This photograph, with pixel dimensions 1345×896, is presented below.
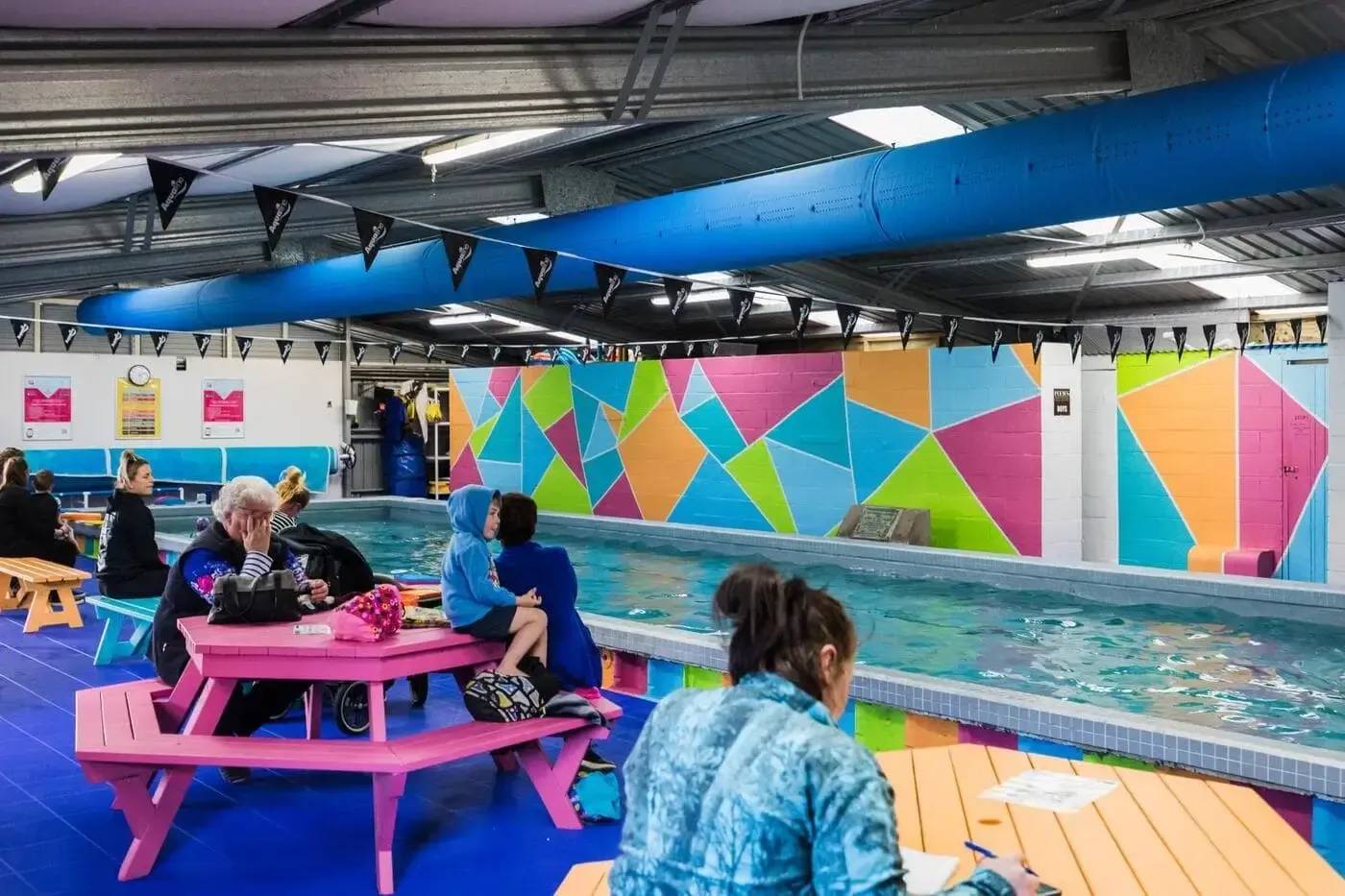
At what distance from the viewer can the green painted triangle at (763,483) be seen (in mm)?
12414

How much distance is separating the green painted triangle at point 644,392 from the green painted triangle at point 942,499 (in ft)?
10.3

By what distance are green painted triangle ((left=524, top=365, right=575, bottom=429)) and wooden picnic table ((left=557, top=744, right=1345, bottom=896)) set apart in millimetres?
12142

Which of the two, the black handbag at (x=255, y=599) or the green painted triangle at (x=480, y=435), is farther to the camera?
the green painted triangle at (x=480, y=435)

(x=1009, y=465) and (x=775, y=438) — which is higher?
(x=775, y=438)

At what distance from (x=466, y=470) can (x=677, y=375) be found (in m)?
4.23

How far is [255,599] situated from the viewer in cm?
423

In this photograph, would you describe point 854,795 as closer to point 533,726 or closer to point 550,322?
point 533,726

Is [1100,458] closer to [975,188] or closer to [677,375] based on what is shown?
[677,375]

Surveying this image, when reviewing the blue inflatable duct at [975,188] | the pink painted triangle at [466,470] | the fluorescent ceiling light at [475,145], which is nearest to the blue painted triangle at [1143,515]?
the blue inflatable duct at [975,188]

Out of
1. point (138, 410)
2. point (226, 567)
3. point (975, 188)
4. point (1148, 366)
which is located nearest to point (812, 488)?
point (1148, 366)

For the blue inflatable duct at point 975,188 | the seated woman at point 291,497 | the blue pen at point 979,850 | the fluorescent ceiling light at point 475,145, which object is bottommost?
the blue pen at point 979,850

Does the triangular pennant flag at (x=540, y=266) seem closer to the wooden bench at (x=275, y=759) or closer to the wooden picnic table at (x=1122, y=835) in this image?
the wooden bench at (x=275, y=759)

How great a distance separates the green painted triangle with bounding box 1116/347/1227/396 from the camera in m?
11.3

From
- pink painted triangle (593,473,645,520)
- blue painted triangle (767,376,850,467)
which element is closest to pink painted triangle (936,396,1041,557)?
blue painted triangle (767,376,850,467)
